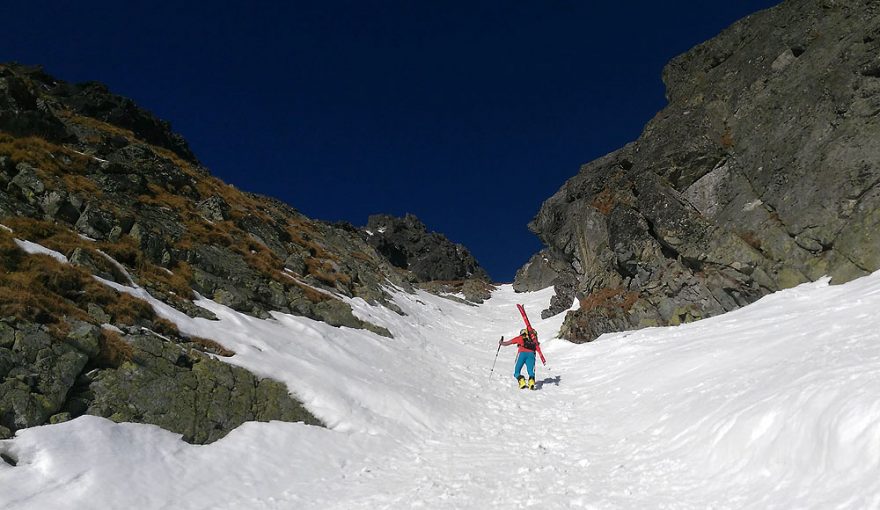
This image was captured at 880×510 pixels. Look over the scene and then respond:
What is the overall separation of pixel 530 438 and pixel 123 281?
1393 centimetres

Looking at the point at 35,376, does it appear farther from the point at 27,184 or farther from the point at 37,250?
the point at 27,184

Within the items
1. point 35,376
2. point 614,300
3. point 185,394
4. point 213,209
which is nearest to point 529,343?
point 185,394

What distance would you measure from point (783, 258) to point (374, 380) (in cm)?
2110

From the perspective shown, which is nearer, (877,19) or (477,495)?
(477,495)

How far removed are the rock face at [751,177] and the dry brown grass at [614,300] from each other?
0.13 meters

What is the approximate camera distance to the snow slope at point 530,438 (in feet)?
24.2

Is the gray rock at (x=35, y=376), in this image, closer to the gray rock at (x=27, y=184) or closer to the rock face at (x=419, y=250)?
the gray rock at (x=27, y=184)

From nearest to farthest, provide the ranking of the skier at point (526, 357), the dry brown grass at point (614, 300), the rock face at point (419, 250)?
the skier at point (526, 357) → the dry brown grass at point (614, 300) → the rock face at point (419, 250)

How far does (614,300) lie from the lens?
29781mm

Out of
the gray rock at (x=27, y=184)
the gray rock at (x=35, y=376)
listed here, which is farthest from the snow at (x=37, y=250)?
the gray rock at (x=35, y=376)

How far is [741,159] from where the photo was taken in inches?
1126

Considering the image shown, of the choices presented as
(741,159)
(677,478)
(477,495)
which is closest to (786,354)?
(677,478)

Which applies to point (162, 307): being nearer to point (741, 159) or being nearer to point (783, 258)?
point (783, 258)

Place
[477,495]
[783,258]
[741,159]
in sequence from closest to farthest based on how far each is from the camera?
[477,495]
[783,258]
[741,159]
